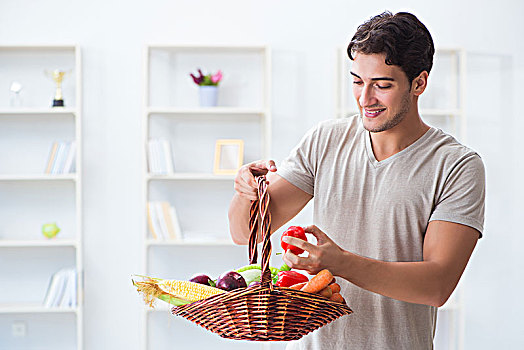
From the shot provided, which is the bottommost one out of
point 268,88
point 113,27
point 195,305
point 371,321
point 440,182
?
point 371,321

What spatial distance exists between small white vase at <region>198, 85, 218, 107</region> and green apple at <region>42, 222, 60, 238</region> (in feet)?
3.50

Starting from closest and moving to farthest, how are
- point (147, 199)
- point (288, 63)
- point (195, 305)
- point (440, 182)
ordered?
point (195, 305), point (440, 182), point (147, 199), point (288, 63)

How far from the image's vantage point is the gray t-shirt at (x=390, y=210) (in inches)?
55.5

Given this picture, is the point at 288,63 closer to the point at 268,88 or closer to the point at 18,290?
the point at 268,88

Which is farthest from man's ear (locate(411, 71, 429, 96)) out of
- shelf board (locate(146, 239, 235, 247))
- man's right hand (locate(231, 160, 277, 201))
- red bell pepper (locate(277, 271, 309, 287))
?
shelf board (locate(146, 239, 235, 247))

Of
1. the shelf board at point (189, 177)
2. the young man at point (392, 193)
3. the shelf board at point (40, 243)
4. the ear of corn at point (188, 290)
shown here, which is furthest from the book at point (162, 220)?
the ear of corn at point (188, 290)

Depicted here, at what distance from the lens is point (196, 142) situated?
366 cm

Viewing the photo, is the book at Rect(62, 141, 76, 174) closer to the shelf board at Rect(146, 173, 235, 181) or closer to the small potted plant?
the shelf board at Rect(146, 173, 235, 181)

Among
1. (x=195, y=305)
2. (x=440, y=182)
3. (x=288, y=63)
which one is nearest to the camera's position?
(x=195, y=305)

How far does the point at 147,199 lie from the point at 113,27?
1.04 m

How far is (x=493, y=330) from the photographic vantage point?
3.77 meters

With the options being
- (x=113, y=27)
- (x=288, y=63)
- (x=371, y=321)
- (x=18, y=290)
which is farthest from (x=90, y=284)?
(x=371, y=321)

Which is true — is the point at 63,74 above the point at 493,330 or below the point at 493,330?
→ above

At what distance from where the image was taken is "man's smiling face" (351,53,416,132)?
1365 mm
